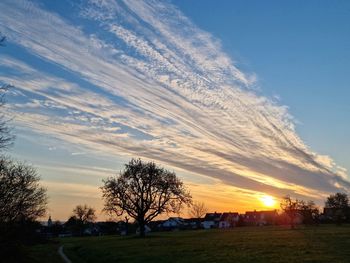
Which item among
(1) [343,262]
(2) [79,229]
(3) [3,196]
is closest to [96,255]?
(3) [3,196]

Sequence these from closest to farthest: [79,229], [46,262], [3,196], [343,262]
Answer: [343,262], [3,196], [46,262], [79,229]

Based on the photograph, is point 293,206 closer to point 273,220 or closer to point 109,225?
point 273,220

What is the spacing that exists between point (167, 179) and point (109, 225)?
93.5 metres

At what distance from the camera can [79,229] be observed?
196 metres

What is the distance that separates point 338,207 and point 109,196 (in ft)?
322

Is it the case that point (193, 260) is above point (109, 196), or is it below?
below

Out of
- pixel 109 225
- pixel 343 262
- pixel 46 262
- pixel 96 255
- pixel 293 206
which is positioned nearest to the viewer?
pixel 343 262

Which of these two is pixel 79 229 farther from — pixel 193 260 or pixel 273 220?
pixel 193 260

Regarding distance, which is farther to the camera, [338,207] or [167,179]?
[338,207]

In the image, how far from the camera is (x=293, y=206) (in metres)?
149

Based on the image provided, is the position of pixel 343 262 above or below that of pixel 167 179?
below

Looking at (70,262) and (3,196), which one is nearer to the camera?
(3,196)

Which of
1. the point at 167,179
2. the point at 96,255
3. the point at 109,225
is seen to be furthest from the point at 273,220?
the point at 96,255

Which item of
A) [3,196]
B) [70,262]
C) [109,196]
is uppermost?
[109,196]
